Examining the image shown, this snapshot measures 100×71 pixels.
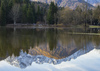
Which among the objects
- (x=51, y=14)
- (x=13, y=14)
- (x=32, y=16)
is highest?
(x=51, y=14)

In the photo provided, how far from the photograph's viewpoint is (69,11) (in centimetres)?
7381

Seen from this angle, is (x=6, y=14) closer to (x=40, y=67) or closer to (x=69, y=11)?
(x=69, y=11)

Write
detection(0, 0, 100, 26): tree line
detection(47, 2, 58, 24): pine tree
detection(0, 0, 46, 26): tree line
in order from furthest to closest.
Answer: detection(47, 2, 58, 24): pine tree
detection(0, 0, 100, 26): tree line
detection(0, 0, 46, 26): tree line

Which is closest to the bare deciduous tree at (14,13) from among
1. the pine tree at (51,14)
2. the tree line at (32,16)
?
the tree line at (32,16)

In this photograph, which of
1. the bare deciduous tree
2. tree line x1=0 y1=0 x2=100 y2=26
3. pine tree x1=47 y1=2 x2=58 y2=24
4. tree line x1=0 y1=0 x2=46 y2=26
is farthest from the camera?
pine tree x1=47 y1=2 x2=58 y2=24

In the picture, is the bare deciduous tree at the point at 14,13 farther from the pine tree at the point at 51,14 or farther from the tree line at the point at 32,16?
the pine tree at the point at 51,14

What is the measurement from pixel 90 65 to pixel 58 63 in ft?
5.60

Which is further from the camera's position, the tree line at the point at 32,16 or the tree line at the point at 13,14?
the tree line at the point at 32,16

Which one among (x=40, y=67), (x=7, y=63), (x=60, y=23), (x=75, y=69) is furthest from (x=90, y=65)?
(x=60, y=23)

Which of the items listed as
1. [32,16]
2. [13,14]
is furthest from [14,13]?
[32,16]

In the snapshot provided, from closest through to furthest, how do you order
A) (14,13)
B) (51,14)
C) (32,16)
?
(14,13)
(32,16)
(51,14)

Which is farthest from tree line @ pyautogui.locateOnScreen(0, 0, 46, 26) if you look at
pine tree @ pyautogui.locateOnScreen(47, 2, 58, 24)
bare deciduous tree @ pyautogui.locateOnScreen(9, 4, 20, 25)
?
pine tree @ pyautogui.locateOnScreen(47, 2, 58, 24)

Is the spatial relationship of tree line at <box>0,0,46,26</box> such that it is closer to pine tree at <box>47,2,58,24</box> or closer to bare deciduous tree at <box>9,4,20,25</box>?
bare deciduous tree at <box>9,4,20,25</box>

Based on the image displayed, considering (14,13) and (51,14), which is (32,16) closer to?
(51,14)
